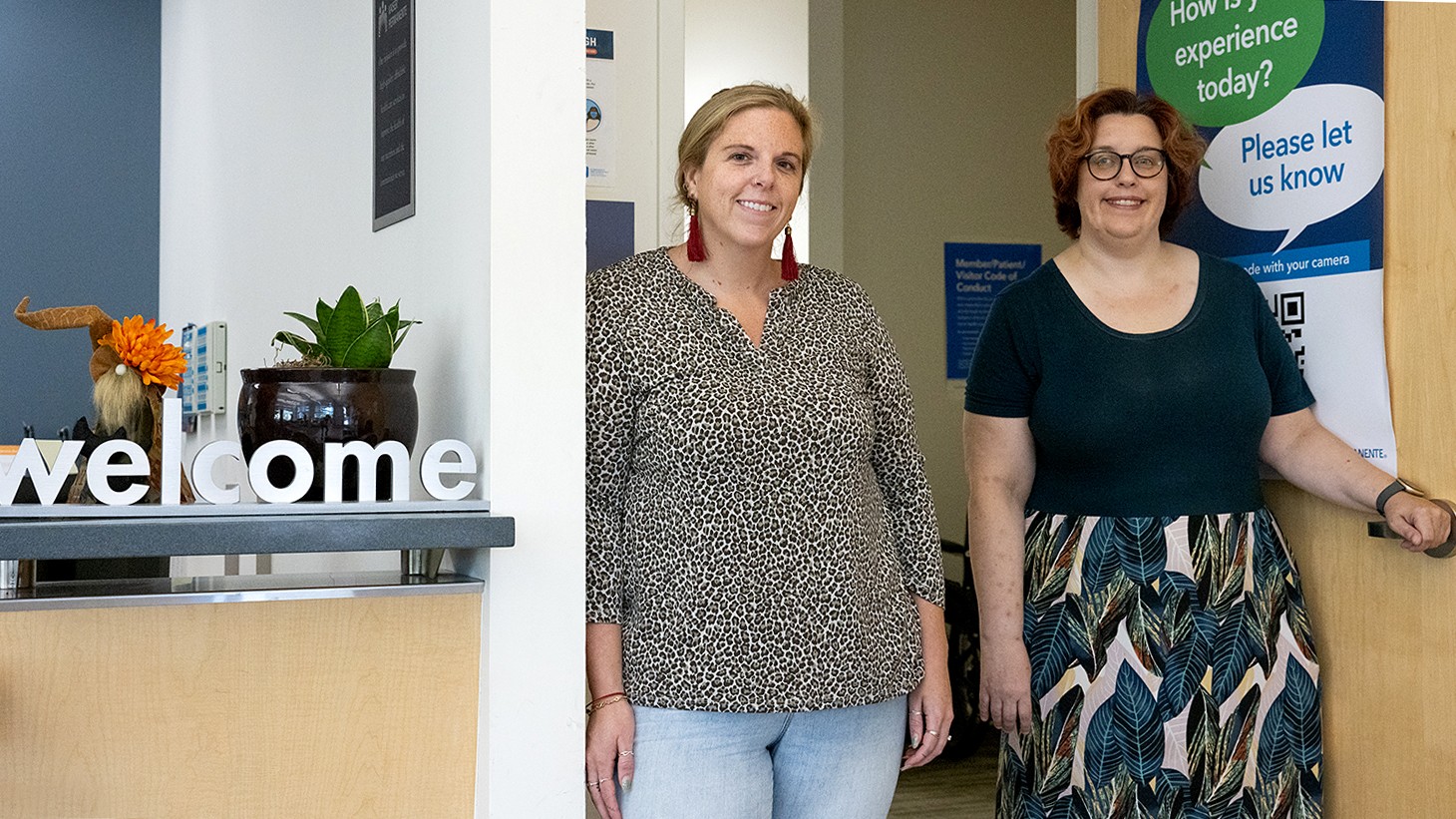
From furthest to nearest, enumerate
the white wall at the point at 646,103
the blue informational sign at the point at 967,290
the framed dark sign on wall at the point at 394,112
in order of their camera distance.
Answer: the blue informational sign at the point at 967,290 < the white wall at the point at 646,103 < the framed dark sign on wall at the point at 394,112

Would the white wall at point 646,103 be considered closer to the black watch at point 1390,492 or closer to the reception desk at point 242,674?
the reception desk at point 242,674

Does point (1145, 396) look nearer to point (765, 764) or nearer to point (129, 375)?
point (765, 764)

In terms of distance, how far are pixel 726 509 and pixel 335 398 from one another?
498mm

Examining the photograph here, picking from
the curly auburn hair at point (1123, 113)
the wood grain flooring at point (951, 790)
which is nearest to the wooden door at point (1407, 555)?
the curly auburn hair at point (1123, 113)

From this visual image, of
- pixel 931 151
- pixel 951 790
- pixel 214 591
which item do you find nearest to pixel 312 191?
pixel 214 591

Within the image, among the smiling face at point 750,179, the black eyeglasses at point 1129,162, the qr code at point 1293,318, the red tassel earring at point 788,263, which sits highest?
the black eyeglasses at point 1129,162

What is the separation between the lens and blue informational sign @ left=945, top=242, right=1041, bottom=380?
6.03 m

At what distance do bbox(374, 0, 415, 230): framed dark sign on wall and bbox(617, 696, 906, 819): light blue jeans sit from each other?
35.3 inches

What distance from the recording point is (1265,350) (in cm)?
247

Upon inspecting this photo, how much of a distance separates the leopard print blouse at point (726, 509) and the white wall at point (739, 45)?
350 centimetres

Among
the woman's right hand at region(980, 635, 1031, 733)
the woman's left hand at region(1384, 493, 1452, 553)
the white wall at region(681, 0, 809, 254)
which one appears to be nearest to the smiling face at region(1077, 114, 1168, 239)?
the woman's left hand at region(1384, 493, 1452, 553)

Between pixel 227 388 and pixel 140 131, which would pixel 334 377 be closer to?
pixel 227 388

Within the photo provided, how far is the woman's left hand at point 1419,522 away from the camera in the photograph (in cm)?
232

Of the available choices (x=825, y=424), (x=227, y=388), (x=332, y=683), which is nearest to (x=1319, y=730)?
(x=825, y=424)
